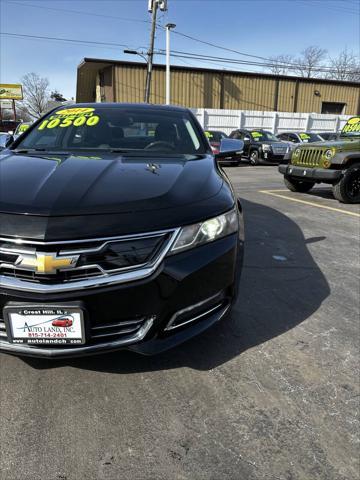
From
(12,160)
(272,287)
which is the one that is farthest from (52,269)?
(272,287)

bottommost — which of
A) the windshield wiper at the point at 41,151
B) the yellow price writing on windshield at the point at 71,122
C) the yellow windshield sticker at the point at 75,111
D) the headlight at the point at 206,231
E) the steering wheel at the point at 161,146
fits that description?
the headlight at the point at 206,231

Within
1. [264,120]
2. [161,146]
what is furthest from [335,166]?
[264,120]

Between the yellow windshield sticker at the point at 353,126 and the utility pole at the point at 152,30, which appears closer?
the yellow windshield sticker at the point at 353,126

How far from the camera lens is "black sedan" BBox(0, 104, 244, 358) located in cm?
169

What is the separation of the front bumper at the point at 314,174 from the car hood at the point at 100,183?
5609 millimetres

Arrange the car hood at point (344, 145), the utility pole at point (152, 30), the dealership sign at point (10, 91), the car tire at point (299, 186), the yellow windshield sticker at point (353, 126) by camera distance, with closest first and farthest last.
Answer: the car hood at point (344, 145), the yellow windshield sticker at point (353, 126), the car tire at point (299, 186), the utility pole at point (152, 30), the dealership sign at point (10, 91)

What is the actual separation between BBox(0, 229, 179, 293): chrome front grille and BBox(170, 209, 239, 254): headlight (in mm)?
194

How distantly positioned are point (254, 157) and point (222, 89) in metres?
15.4

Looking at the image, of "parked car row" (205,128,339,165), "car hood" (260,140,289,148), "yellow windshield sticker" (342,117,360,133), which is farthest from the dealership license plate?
"car hood" (260,140,289,148)

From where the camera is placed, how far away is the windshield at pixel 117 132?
3.06 metres

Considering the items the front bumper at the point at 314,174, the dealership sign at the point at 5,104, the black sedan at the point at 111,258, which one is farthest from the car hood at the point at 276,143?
the dealership sign at the point at 5,104

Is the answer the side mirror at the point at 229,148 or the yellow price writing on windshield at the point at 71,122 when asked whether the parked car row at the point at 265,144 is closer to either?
the side mirror at the point at 229,148

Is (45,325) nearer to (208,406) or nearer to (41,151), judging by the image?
(208,406)

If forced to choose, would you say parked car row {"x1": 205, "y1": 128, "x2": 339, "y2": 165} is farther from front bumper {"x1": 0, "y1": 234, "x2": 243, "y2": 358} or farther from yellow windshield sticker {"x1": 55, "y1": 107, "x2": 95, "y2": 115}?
front bumper {"x1": 0, "y1": 234, "x2": 243, "y2": 358}
